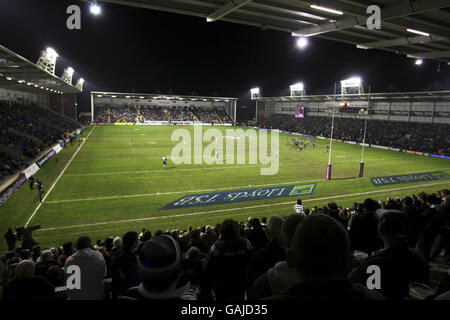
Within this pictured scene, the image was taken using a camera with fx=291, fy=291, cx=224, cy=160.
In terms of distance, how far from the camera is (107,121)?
277 feet

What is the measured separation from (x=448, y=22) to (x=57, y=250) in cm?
1417

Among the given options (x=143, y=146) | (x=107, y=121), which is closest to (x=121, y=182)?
(x=143, y=146)

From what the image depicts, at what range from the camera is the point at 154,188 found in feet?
70.0

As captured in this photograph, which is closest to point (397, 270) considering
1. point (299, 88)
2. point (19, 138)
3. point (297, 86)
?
point (19, 138)

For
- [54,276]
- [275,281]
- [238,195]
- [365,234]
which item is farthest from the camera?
[238,195]

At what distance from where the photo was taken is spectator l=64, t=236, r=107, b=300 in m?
4.42

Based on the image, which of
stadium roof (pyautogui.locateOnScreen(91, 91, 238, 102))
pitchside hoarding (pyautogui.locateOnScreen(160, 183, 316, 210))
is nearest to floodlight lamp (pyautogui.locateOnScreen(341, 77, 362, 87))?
pitchside hoarding (pyautogui.locateOnScreen(160, 183, 316, 210))

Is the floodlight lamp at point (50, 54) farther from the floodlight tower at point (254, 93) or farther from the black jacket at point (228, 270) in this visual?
the floodlight tower at point (254, 93)

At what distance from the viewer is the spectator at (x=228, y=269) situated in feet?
13.4

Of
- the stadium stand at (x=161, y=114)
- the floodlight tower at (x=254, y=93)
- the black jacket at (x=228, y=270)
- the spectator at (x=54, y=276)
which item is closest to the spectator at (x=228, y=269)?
the black jacket at (x=228, y=270)

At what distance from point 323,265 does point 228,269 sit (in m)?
2.71

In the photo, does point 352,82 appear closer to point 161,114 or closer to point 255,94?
point 255,94

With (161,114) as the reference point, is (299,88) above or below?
above
